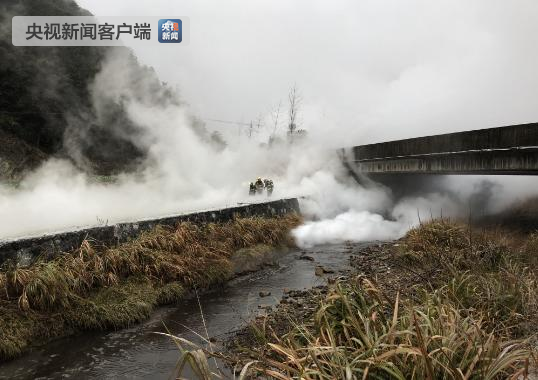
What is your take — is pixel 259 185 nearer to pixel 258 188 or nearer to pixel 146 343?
pixel 258 188

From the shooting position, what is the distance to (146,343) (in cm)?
615

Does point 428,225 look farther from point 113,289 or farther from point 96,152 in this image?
point 96,152

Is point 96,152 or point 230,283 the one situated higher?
point 96,152

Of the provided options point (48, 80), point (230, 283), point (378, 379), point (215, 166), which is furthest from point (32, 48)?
point (378, 379)

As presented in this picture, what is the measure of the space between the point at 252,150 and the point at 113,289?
1905 cm

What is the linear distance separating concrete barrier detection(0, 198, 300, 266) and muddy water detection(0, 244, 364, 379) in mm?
1593

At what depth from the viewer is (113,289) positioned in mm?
7211

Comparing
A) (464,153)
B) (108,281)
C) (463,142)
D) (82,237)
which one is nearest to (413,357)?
(108,281)

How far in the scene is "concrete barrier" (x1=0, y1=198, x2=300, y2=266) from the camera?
6648 mm

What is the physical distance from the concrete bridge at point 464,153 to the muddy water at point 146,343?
7.89m

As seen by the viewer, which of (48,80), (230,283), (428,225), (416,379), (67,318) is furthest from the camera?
(48,80)

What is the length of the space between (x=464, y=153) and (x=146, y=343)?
1288 centimetres

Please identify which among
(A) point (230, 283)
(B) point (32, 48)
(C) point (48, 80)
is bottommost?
(A) point (230, 283)

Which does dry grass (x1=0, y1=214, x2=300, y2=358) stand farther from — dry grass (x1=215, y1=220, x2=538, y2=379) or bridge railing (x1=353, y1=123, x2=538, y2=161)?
bridge railing (x1=353, y1=123, x2=538, y2=161)
